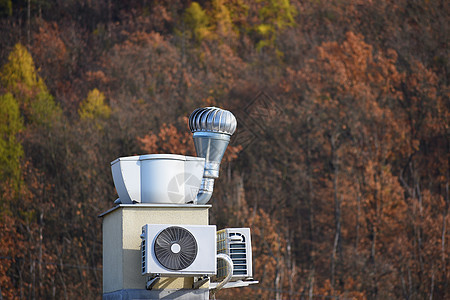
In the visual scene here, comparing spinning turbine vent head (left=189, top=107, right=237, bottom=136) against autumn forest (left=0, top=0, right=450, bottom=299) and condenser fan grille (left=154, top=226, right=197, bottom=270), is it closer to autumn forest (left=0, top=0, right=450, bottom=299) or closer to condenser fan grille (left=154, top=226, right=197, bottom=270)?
condenser fan grille (left=154, top=226, right=197, bottom=270)

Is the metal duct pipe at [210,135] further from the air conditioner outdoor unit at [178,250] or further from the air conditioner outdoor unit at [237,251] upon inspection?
the air conditioner outdoor unit at [178,250]

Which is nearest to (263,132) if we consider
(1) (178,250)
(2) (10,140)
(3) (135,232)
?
(2) (10,140)

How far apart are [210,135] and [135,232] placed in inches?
38.0

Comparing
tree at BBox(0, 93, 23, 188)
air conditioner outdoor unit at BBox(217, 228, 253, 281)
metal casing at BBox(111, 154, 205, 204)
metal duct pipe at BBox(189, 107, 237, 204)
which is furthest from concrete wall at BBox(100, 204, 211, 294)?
tree at BBox(0, 93, 23, 188)

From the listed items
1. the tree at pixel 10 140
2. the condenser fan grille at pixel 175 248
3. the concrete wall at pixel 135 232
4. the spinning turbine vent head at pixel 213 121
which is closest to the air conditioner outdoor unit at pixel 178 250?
the condenser fan grille at pixel 175 248

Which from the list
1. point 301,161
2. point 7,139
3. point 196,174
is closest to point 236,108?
point 301,161

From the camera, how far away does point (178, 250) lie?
13.9 feet

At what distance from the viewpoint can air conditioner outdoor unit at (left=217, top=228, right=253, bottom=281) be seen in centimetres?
495

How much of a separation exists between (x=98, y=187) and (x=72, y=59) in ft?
26.3

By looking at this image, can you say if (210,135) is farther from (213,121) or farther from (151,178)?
(151,178)

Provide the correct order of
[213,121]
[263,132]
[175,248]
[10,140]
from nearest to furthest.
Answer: [175,248]
[213,121]
[10,140]
[263,132]

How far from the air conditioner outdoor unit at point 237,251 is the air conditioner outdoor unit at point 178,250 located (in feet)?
2.02

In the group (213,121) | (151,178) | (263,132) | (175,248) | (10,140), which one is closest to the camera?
(175,248)

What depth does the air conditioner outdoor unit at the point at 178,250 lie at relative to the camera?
4.18 m
